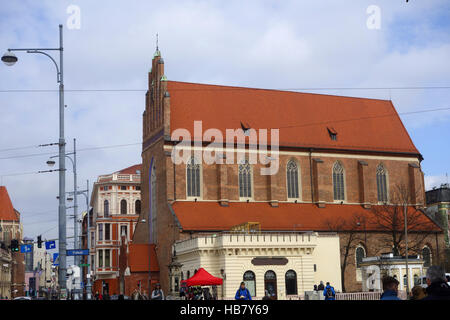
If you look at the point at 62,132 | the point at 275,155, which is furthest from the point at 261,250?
the point at 62,132

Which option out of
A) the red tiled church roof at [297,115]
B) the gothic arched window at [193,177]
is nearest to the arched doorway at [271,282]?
the gothic arched window at [193,177]

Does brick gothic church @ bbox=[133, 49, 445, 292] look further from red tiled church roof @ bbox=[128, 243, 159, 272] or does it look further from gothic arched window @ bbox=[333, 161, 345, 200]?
red tiled church roof @ bbox=[128, 243, 159, 272]

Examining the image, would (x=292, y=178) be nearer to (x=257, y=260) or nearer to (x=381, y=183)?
(x=381, y=183)

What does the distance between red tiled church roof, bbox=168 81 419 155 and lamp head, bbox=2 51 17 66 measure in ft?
113

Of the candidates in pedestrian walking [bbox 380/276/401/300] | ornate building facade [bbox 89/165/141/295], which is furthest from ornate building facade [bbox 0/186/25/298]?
pedestrian walking [bbox 380/276/401/300]

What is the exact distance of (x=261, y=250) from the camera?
168 feet

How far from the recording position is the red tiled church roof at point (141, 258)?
Answer: 57.7 metres

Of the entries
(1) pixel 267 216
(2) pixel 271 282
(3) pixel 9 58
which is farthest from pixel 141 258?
(3) pixel 9 58

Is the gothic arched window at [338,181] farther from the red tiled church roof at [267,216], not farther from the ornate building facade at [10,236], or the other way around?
the ornate building facade at [10,236]

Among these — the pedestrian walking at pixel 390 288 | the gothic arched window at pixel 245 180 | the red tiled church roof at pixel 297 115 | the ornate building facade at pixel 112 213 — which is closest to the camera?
the pedestrian walking at pixel 390 288

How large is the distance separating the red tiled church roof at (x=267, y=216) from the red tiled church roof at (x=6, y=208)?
262 ft

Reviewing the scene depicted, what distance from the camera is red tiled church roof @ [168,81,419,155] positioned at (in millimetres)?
61875
